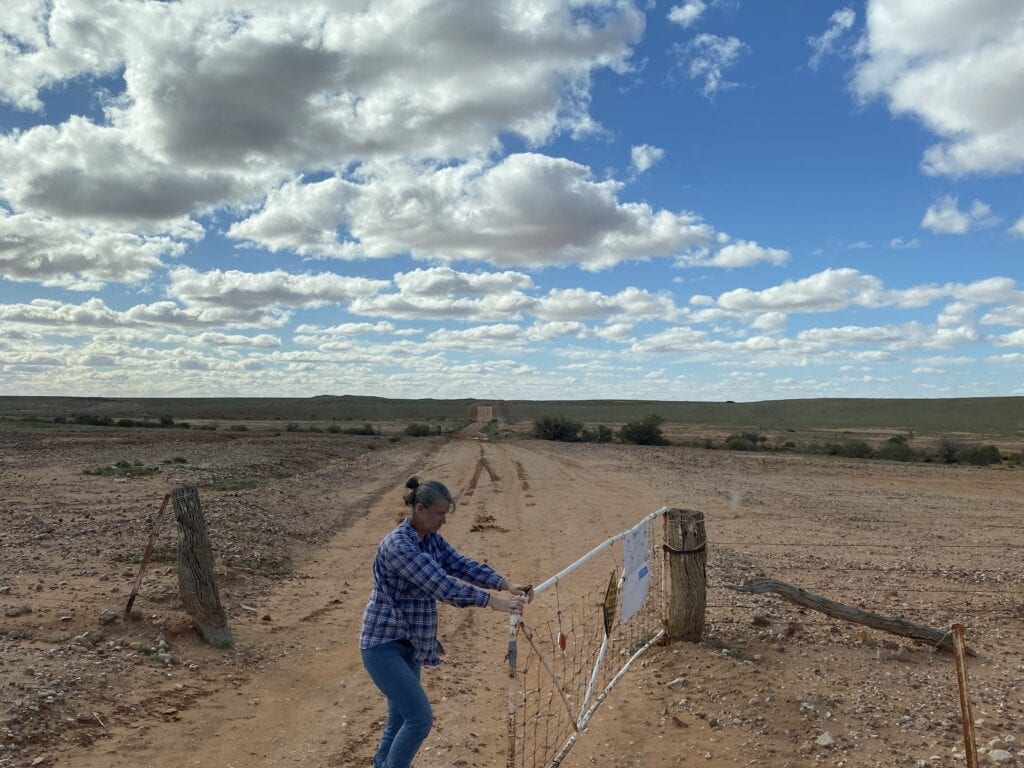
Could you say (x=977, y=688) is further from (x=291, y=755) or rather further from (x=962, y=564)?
(x=962, y=564)

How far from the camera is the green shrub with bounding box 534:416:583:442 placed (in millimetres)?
56531

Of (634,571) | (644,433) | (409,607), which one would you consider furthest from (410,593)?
(644,433)

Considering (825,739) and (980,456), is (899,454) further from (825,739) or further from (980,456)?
(825,739)

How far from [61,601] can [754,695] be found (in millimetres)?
6984

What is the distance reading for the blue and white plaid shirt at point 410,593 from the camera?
12.9ft

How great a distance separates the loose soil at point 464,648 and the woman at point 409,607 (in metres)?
1.36

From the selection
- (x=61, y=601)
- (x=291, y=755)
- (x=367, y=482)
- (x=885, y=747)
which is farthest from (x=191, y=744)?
(x=367, y=482)

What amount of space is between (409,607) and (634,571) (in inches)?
123

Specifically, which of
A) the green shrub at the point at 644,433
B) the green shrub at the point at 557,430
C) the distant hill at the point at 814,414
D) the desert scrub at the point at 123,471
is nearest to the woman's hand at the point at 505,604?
the desert scrub at the point at 123,471

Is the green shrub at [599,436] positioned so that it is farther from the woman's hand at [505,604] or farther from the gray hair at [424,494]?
the gray hair at [424,494]

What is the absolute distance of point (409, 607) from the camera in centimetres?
410

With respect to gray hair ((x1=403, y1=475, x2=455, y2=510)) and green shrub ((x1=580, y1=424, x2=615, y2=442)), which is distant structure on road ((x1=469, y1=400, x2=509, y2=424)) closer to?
green shrub ((x1=580, y1=424, x2=615, y2=442))

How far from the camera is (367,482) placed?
23.0 metres

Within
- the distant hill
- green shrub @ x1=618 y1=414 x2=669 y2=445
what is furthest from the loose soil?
the distant hill
